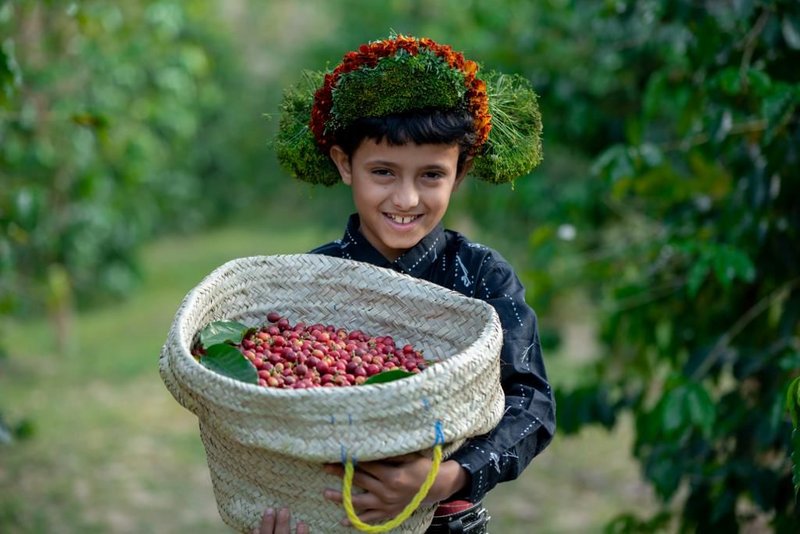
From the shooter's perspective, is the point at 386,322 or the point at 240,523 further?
the point at 386,322

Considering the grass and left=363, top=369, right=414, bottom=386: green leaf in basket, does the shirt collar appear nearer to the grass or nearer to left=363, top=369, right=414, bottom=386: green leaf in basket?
left=363, top=369, right=414, bottom=386: green leaf in basket

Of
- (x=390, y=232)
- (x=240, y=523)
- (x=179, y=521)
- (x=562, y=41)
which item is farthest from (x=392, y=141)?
(x=179, y=521)

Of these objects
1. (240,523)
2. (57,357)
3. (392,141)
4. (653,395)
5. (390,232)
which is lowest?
(57,357)

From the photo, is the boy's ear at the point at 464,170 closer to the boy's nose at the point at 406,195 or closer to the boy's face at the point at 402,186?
the boy's face at the point at 402,186

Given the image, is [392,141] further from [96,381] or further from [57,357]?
[57,357]

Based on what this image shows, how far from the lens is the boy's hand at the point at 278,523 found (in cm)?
195

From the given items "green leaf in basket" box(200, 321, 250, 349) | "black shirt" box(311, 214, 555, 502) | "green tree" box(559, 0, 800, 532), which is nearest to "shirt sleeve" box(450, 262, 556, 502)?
"black shirt" box(311, 214, 555, 502)

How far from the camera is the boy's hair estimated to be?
2.20 meters

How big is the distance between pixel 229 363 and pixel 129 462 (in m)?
4.64

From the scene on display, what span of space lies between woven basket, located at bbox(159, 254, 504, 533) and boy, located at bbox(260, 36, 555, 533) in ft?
0.35

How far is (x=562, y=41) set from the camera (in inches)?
206

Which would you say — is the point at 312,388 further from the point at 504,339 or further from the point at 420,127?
the point at 420,127

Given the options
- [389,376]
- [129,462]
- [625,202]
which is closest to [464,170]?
[389,376]

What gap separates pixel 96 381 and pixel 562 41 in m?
4.57
